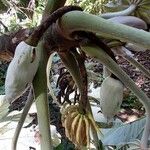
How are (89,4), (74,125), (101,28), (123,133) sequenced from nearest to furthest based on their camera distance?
(101,28), (74,125), (123,133), (89,4)

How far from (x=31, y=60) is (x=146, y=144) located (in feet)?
0.57

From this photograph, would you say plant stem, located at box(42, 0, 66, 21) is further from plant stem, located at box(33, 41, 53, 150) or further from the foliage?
the foliage

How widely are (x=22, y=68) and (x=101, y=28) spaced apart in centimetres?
10

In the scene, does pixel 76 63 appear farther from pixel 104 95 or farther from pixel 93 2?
pixel 93 2

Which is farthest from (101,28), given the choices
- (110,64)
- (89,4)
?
(89,4)

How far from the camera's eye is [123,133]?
0.70 m

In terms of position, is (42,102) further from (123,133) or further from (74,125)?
(123,133)

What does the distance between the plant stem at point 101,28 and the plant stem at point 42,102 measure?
0.05 meters

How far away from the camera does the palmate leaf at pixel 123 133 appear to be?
26.8 inches

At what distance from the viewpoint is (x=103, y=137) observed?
695 mm

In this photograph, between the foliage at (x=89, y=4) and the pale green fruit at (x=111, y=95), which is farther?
the foliage at (x=89, y=4)

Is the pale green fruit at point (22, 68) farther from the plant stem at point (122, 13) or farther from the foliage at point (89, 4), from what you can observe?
→ the foliage at point (89, 4)

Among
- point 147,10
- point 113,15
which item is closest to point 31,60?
point 113,15

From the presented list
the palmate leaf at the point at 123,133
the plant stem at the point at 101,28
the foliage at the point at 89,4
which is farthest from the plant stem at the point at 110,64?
the foliage at the point at 89,4
